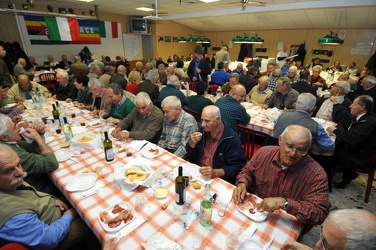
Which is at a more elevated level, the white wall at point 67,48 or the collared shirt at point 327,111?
the white wall at point 67,48

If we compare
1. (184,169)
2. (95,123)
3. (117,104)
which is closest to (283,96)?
(184,169)

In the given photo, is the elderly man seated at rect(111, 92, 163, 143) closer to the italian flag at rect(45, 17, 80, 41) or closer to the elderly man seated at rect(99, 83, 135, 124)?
the elderly man seated at rect(99, 83, 135, 124)

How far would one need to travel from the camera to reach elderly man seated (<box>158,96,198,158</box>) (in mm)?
2779

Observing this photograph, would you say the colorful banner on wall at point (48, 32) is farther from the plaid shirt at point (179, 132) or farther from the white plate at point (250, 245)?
the white plate at point (250, 245)

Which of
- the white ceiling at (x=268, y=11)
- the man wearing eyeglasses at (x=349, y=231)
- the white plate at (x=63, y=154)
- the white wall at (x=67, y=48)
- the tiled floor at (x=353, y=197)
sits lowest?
the tiled floor at (x=353, y=197)

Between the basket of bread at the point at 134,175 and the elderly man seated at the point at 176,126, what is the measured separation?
0.75 metres

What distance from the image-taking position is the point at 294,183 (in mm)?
1786

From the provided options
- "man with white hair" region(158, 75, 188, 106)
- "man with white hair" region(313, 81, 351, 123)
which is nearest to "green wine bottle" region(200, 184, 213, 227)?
"man with white hair" region(158, 75, 188, 106)

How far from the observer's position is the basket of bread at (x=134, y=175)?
1.87 m

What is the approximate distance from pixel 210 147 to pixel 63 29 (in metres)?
10.8

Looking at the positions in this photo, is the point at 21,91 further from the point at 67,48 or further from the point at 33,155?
the point at 67,48

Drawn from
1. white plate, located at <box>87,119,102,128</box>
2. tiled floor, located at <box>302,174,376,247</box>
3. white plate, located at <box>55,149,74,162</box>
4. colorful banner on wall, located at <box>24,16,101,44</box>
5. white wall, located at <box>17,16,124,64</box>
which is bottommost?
tiled floor, located at <box>302,174,376,247</box>

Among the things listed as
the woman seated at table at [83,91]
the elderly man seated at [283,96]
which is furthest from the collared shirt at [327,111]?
the woman seated at table at [83,91]

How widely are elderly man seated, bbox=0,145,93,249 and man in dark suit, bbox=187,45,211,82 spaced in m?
6.20
